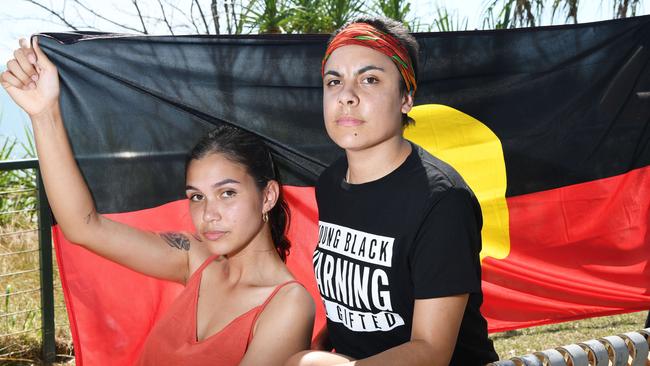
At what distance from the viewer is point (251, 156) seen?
2.79 meters

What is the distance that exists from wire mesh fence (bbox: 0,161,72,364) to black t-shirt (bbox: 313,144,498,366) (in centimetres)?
225

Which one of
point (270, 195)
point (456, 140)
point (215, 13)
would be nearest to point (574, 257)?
point (456, 140)

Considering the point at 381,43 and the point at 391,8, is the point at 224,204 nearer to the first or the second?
the point at 381,43

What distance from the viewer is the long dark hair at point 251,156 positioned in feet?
9.05

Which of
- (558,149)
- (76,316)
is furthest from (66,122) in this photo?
(558,149)

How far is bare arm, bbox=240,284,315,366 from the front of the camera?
8.25 feet

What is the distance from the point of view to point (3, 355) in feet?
16.7

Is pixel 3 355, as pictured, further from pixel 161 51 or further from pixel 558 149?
pixel 558 149

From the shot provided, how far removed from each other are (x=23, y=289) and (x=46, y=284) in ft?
7.20

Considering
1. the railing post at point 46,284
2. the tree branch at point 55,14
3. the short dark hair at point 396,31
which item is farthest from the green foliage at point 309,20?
the short dark hair at point 396,31

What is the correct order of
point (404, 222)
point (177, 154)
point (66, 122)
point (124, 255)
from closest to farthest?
point (404, 222)
point (124, 255)
point (66, 122)
point (177, 154)

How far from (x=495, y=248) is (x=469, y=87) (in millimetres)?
788

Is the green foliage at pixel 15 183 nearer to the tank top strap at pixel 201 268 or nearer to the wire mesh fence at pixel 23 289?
the wire mesh fence at pixel 23 289

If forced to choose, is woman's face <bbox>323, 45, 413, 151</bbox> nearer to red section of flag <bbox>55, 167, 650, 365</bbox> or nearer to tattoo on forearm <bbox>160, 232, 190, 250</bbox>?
tattoo on forearm <bbox>160, 232, 190, 250</bbox>
